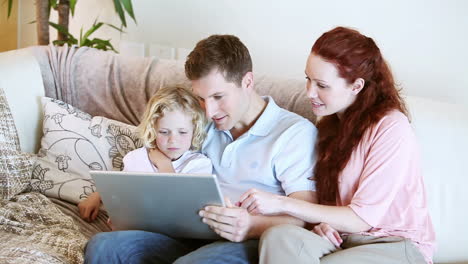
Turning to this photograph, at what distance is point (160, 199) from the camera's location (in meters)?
1.60

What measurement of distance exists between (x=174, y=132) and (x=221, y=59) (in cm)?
26

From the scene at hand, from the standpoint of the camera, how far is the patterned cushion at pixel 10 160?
209cm

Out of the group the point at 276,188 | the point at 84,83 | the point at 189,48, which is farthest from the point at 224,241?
the point at 189,48

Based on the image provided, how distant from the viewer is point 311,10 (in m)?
2.47

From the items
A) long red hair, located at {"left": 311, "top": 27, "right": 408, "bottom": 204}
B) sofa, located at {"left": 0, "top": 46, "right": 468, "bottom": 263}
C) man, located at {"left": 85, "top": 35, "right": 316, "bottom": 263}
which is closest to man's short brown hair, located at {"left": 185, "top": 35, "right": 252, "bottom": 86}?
man, located at {"left": 85, "top": 35, "right": 316, "bottom": 263}

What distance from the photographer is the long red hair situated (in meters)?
1.69

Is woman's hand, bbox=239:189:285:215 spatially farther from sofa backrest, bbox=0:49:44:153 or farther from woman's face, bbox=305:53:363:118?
sofa backrest, bbox=0:49:44:153

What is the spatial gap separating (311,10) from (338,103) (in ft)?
2.75

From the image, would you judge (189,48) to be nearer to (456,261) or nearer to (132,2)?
(132,2)

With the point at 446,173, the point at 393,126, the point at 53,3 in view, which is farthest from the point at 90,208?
the point at 53,3

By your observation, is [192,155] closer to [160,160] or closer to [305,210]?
[160,160]

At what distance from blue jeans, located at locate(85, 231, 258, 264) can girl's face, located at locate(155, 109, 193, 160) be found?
28cm

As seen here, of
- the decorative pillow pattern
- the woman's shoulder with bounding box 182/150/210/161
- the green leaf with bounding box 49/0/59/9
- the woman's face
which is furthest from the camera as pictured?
the green leaf with bounding box 49/0/59/9

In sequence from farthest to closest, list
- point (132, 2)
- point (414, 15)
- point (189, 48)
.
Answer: point (132, 2)
point (189, 48)
point (414, 15)
